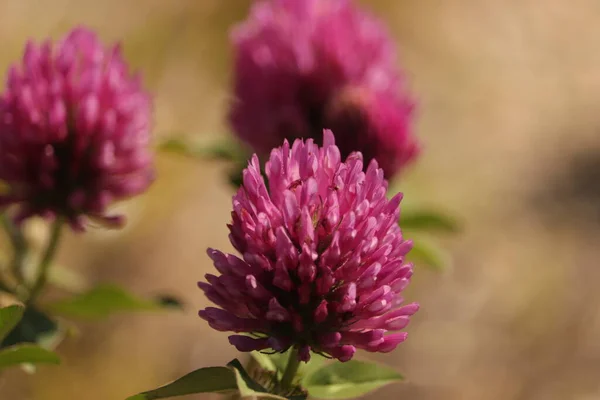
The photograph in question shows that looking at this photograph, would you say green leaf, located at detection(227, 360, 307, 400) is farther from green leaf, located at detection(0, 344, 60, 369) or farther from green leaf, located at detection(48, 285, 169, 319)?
green leaf, located at detection(48, 285, 169, 319)

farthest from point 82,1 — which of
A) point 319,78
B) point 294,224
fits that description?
point 294,224

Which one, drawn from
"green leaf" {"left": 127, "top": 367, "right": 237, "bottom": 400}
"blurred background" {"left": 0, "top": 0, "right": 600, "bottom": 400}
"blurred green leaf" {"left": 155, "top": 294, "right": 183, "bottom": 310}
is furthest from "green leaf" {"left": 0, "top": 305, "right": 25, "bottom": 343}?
"blurred background" {"left": 0, "top": 0, "right": 600, "bottom": 400}

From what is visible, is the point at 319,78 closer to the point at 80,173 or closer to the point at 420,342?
the point at 80,173

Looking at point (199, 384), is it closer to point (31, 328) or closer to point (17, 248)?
point (31, 328)

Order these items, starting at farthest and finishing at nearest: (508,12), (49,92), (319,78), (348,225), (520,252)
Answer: (508,12) < (520,252) < (319,78) < (49,92) < (348,225)

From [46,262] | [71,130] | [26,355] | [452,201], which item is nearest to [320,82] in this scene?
[71,130]

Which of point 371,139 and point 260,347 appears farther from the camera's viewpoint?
point 371,139
